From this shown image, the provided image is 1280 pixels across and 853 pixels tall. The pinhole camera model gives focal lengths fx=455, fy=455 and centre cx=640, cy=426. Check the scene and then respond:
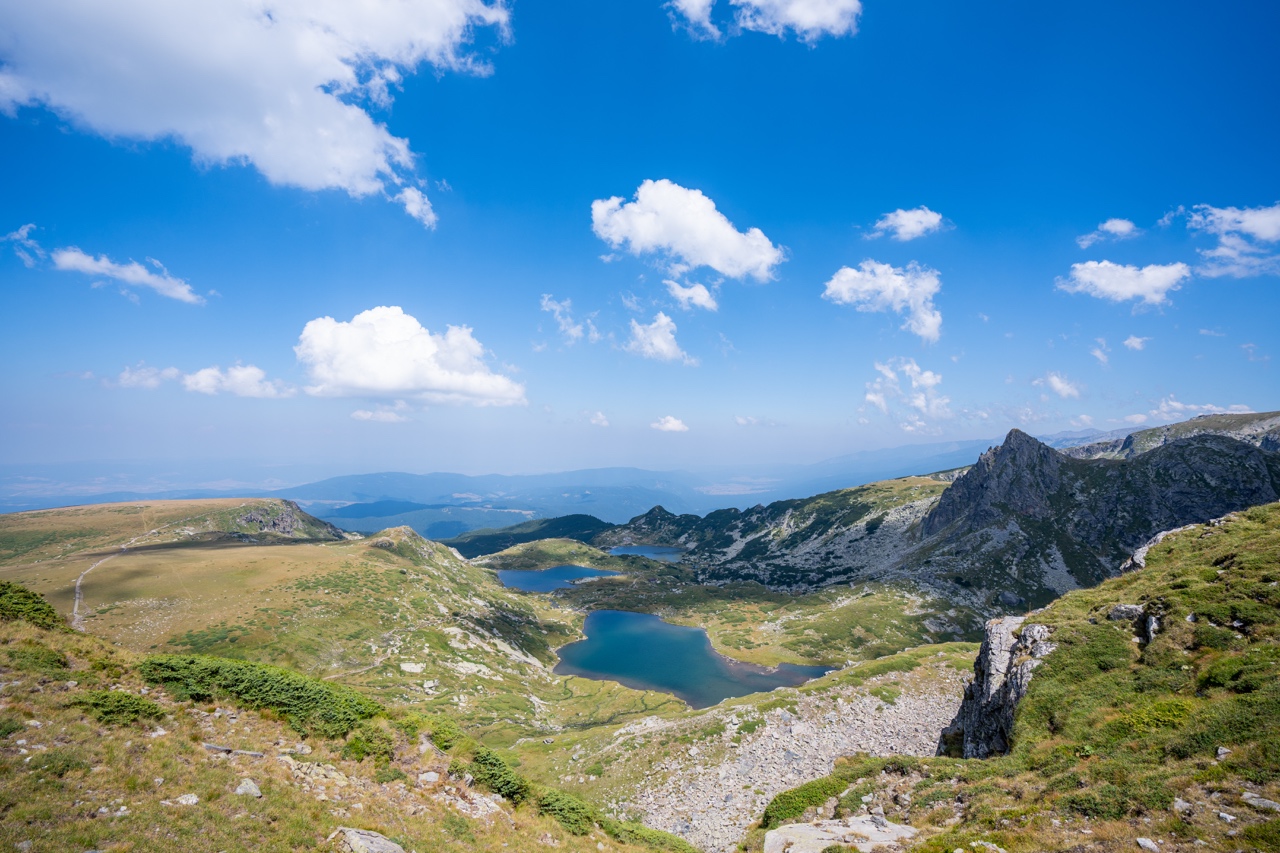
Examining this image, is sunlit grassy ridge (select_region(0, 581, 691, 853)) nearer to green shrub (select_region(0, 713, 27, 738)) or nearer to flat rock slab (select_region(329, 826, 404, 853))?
green shrub (select_region(0, 713, 27, 738))

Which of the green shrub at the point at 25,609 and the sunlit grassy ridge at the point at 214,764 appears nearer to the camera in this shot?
the sunlit grassy ridge at the point at 214,764

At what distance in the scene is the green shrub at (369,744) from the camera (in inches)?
755

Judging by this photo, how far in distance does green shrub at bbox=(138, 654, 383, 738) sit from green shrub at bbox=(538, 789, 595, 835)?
959 centimetres

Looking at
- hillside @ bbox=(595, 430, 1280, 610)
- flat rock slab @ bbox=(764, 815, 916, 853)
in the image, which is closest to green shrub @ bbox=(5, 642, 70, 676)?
flat rock slab @ bbox=(764, 815, 916, 853)

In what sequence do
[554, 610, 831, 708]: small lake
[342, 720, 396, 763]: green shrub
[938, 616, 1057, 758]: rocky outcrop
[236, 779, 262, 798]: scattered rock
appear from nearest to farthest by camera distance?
[236, 779, 262, 798]: scattered rock, [342, 720, 396, 763]: green shrub, [938, 616, 1057, 758]: rocky outcrop, [554, 610, 831, 708]: small lake

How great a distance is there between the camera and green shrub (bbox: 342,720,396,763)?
1917 cm

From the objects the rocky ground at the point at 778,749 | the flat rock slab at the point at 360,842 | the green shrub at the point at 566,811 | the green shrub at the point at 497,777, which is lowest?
the rocky ground at the point at 778,749

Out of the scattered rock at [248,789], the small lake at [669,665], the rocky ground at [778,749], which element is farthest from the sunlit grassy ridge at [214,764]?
the small lake at [669,665]

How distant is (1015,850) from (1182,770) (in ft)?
22.2

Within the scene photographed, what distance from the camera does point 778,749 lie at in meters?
42.9

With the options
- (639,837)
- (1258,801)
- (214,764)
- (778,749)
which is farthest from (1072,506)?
(214,764)

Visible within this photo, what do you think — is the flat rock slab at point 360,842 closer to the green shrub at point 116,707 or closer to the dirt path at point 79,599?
the green shrub at point 116,707

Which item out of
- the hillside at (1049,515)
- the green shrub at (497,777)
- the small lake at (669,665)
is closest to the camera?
the green shrub at (497,777)

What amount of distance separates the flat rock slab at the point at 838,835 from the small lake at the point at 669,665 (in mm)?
63827
